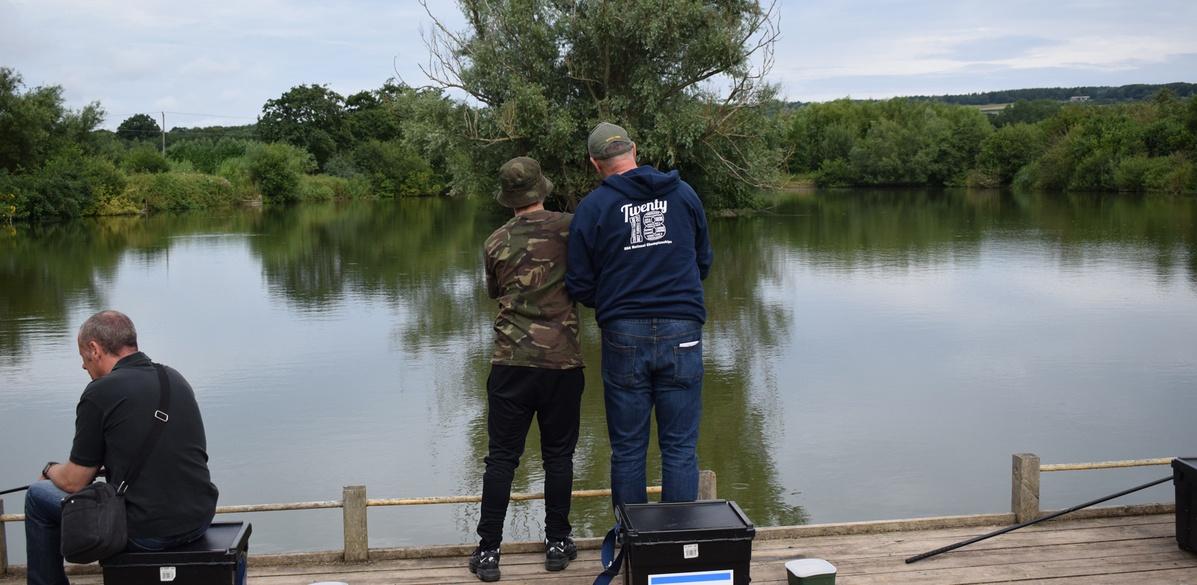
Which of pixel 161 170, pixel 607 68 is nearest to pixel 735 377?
pixel 607 68

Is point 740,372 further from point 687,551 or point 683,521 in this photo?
point 687,551

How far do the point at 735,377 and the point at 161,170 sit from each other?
4351 cm

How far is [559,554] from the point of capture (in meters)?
4.02

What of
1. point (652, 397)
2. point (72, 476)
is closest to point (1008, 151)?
point (652, 397)

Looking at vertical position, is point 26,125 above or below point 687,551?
above

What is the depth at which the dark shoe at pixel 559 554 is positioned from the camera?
4008 mm

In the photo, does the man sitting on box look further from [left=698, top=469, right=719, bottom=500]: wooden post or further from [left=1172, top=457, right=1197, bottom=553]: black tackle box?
[left=1172, top=457, right=1197, bottom=553]: black tackle box

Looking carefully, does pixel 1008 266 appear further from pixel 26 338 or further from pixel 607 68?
pixel 26 338

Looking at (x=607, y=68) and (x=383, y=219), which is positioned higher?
(x=607, y=68)

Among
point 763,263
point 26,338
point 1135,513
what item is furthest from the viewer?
point 763,263

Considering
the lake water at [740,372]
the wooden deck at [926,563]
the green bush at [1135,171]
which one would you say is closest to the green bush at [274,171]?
the lake water at [740,372]

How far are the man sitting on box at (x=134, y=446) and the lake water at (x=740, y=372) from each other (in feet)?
10.0

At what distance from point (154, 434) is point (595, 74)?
2157 cm

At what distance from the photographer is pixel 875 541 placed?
4316mm
